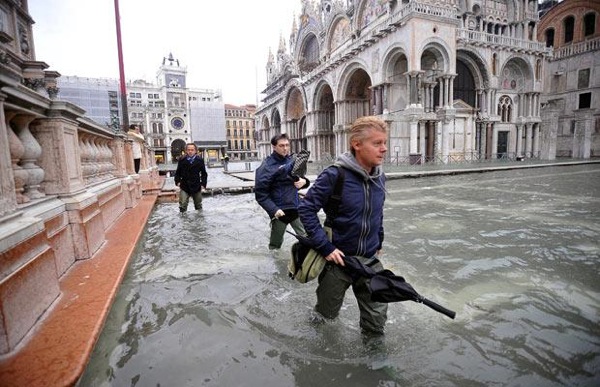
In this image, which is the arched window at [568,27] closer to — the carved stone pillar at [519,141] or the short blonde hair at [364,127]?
the carved stone pillar at [519,141]

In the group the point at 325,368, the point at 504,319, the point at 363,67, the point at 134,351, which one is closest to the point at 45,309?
the point at 134,351

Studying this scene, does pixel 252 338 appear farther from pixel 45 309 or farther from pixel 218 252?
pixel 218 252

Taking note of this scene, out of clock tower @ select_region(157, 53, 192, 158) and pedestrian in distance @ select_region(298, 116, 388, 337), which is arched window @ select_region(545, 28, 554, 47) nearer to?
pedestrian in distance @ select_region(298, 116, 388, 337)

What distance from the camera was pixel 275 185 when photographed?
4.15 meters

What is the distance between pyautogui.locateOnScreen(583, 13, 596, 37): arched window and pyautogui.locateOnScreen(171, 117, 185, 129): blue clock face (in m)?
61.9

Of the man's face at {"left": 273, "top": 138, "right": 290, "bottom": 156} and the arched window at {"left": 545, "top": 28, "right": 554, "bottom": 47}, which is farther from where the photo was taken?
the arched window at {"left": 545, "top": 28, "right": 554, "bottom": 47}

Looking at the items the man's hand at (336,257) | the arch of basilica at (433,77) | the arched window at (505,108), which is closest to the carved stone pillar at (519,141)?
the arch of basilica at (433,77)

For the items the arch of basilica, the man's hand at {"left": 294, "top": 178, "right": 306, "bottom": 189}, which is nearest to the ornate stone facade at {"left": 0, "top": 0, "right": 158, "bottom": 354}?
the man's hand at {"left": 294, "top": 178, "right": 306, "bottom": 189}

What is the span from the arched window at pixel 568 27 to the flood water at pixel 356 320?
41.8 m

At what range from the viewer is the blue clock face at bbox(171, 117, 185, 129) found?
62938 millimetres

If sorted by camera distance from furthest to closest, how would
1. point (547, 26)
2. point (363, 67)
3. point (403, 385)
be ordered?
point (547, 26) → point (363, 67) → point (403, 385)

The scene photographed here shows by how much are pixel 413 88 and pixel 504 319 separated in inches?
866

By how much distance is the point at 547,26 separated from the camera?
36000 millimetres

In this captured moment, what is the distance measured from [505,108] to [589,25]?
15521 millimetres
